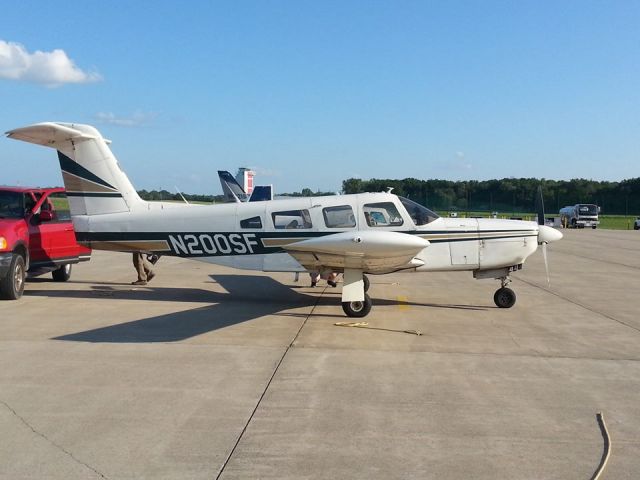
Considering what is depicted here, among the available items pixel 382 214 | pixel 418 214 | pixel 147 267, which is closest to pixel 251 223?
pixel 382 214

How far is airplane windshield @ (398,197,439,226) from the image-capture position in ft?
30.9

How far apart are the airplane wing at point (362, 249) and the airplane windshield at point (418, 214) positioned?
3.11 feet

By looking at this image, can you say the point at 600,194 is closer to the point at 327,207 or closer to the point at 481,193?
the point at 481,193

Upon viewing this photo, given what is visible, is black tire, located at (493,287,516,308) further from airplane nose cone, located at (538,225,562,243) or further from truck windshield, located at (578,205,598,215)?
truck windshield, located at (578,205,598,215)

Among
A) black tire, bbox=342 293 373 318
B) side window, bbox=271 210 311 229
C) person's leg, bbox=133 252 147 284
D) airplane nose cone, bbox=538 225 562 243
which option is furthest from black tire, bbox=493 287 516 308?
person's leg, bbox=133 252 147 284

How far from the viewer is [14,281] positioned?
30.9 ft

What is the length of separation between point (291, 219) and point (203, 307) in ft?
7.14

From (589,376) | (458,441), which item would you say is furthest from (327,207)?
(458,441)

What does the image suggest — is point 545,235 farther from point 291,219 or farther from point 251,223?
point 251,223

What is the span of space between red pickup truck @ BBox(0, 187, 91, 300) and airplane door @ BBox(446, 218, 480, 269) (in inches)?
274

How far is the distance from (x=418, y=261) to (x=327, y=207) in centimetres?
181

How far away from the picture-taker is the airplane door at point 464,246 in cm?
938

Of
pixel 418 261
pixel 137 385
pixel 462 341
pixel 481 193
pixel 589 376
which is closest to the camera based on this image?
pixel 137 385

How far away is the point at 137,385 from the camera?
17.1 ft
